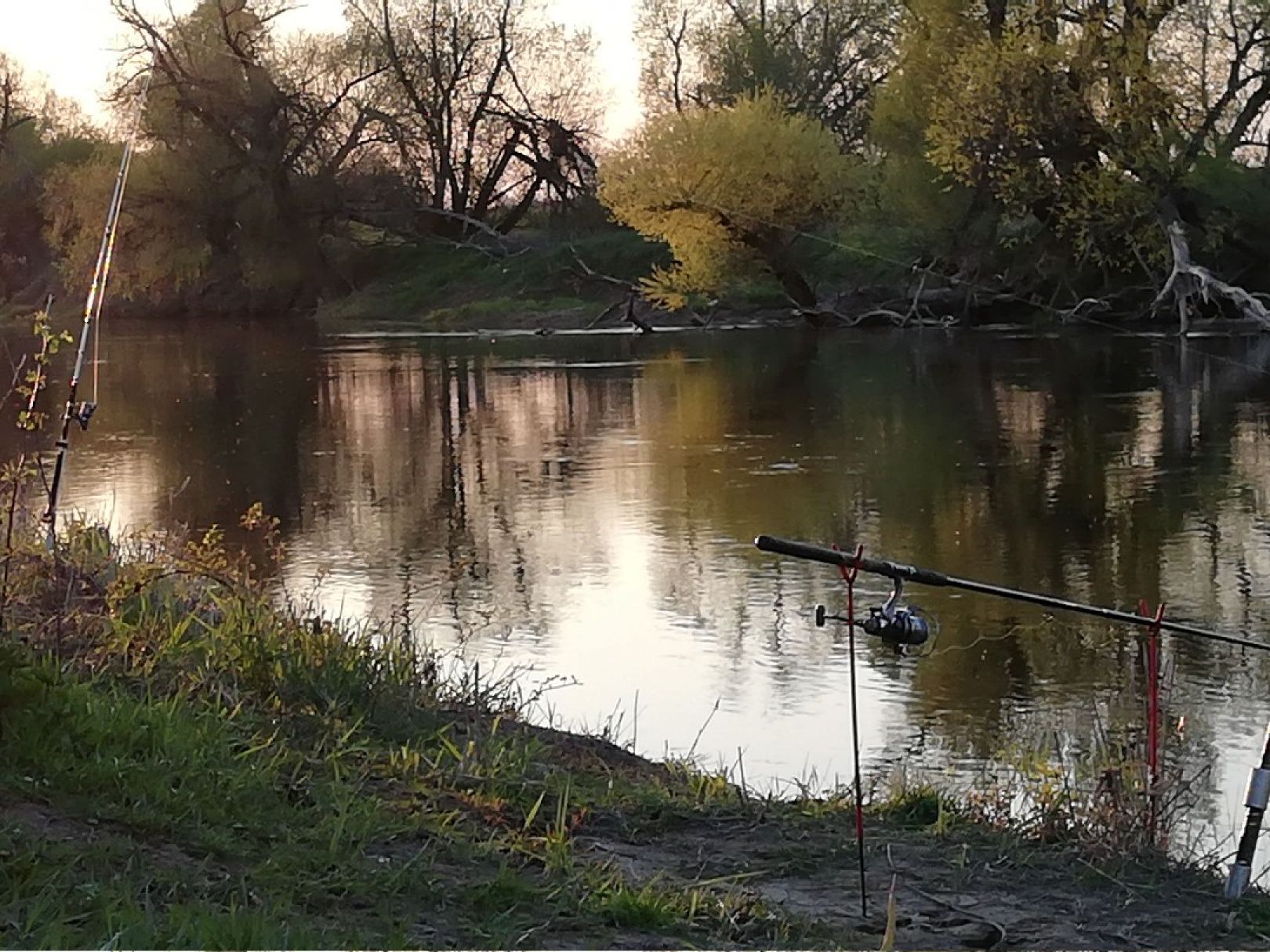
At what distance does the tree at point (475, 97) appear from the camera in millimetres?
51281

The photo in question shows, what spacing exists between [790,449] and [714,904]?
1351 cm

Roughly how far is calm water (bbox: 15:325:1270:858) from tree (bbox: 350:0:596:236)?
23.0m

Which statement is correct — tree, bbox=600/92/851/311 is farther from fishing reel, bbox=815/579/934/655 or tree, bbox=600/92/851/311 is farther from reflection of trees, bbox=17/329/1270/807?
fishing reel, bbox=815/579/934/655

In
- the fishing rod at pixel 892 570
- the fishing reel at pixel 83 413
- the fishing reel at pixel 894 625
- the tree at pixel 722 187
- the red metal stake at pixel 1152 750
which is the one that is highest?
the tree at pixel 722 187

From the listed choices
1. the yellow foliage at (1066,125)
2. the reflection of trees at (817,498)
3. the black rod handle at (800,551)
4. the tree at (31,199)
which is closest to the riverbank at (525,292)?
the tree at (31,199)

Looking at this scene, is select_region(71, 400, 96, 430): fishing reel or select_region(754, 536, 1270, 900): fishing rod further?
select_region(71, 400, 96, 430): fishing reel

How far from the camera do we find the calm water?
27.3 feet

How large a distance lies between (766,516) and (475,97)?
40.5m

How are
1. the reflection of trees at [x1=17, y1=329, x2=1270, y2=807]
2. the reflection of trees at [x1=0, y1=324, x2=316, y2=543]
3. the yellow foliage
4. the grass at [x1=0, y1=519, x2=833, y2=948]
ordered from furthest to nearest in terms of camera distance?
the yellow foliage → the reflection of trees at [x1=0, y1=324, x2=316, y2=543] → the reflection of trees at [x1=17, y1=329, x2=1270, y2=807] → the grass at [x1=0, y1=519, x2=833, y2=948]

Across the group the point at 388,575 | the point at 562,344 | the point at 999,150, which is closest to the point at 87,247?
the point at 562,344

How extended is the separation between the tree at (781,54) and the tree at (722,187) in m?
9.74

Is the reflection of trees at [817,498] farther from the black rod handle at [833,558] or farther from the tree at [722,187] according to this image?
the tree at [722,187]

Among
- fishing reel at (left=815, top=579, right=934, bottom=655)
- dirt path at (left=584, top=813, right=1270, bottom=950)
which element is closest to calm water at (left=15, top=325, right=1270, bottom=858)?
dirt path at (left=584, top=813, right=1270, bottom=950)

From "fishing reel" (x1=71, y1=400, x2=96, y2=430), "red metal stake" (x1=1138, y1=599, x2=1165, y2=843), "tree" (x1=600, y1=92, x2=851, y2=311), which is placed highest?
"tree" (x1=600, y1=92, x2=851, y2=311)
